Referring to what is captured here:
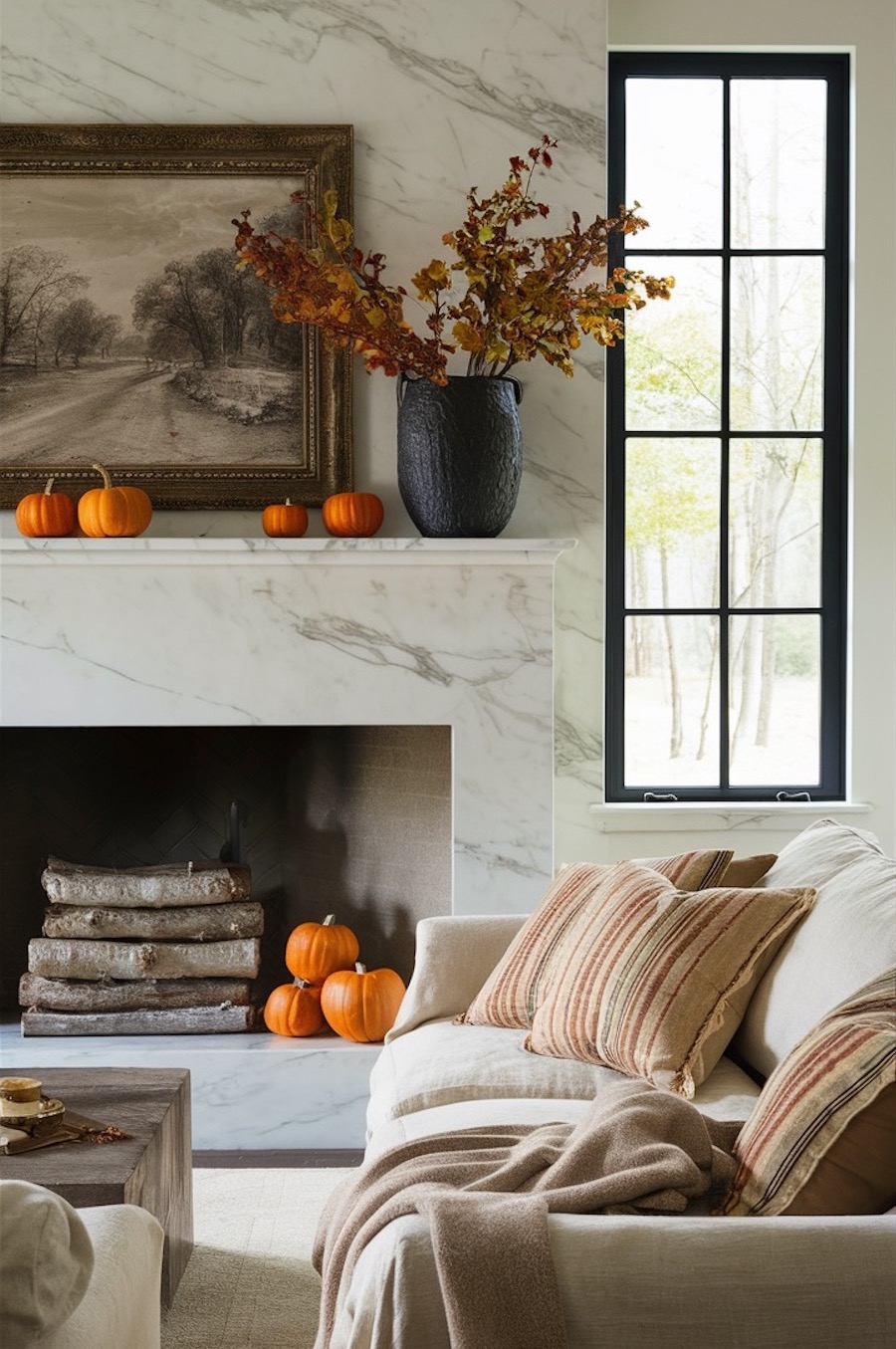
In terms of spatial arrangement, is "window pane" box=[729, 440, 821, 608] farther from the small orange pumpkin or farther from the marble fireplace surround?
the small orange pumpkin

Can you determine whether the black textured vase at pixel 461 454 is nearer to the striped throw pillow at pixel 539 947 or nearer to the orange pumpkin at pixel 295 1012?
the striped throw pillow at pixel 539 947

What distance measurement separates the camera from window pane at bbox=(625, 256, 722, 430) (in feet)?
12.6

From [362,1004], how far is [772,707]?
1494 millimetres

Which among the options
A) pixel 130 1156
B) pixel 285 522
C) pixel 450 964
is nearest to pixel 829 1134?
pixel 130 1156

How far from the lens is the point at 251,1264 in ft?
8.40

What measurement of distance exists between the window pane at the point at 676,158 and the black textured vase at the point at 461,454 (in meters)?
0.93

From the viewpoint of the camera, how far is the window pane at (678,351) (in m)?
3.86

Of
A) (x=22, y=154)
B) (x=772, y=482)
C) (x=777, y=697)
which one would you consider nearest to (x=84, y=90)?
(x=22, y=154)

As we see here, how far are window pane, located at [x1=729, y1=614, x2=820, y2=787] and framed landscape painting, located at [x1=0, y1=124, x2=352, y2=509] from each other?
1.31 metres

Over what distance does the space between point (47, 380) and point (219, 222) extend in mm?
617

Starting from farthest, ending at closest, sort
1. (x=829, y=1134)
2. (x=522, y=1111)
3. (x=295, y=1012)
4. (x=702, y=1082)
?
(x=295, y=1012) < (x=702, y=1082) < (x=522, y=1111) < (x=829, y=1134)

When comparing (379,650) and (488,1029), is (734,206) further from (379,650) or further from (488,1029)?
(488,1029)

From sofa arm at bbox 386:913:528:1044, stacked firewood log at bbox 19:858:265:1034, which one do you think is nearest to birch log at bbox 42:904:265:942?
stacked firewood log at bbox 19:858:265:1034

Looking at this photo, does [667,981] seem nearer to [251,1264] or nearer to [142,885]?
[251,1264]
